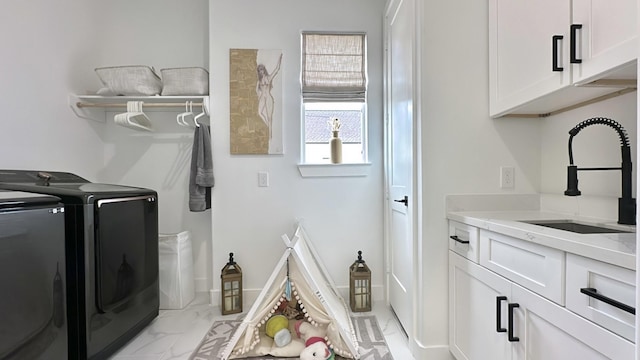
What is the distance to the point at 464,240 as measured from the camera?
145 centimetres

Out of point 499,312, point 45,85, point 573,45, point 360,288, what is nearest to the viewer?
point 573,45

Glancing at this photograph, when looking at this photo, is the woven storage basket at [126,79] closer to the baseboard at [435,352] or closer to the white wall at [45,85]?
the white wall at [45,85]

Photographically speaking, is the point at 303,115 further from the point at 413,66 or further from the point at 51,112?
the point at 51,112

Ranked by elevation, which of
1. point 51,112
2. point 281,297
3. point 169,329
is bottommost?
point 169,329

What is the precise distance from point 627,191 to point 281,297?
1671 mm

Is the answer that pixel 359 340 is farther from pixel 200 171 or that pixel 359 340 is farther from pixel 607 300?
pixel 200 171

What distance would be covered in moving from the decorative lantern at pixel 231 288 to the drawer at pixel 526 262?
5.56ft

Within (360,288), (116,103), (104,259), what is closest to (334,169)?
(360,288)

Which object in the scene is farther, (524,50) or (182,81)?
(182,81)

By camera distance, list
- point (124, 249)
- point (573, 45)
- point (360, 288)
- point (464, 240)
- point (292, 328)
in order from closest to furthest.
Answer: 1. point (573, 45)
2. point (464, 240)
3. point (124, 249)
4. point (292, 328)
5. point (360, 288)

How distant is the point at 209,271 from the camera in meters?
2.55

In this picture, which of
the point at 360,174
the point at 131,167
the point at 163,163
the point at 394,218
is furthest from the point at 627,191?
the point at 131,167

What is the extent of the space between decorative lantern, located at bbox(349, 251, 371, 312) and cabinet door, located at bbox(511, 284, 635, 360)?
3.92 feet

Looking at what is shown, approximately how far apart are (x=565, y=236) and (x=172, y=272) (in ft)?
7.87
